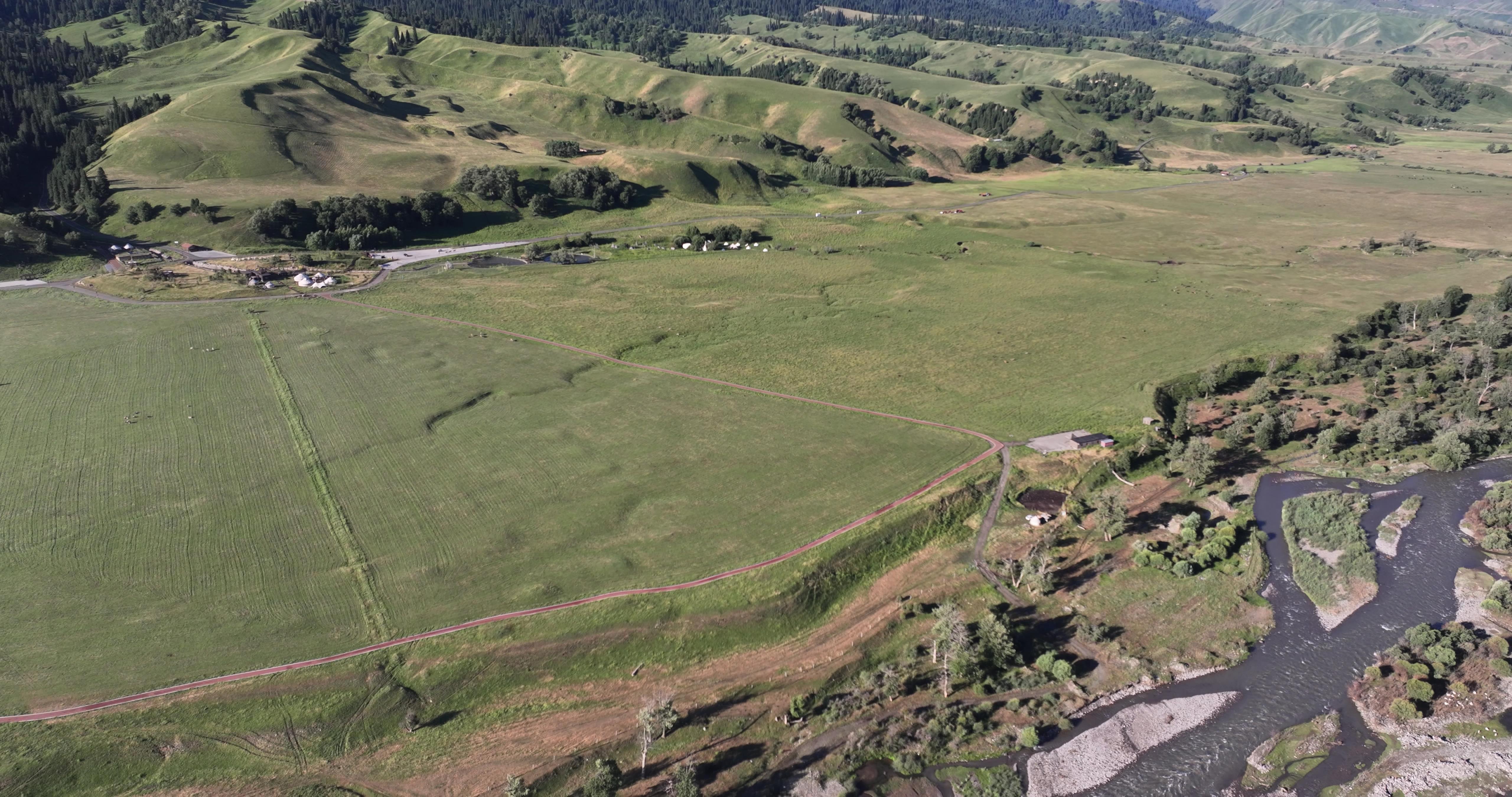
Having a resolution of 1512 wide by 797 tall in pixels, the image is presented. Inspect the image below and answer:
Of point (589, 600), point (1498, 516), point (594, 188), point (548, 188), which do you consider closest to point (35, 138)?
point (548, 188)

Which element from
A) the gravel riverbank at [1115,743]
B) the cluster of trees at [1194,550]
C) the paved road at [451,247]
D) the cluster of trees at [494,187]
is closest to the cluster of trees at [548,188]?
the cluster of trees at [494,187]

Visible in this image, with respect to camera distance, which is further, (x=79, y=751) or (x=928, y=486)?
(x=928, y=486)

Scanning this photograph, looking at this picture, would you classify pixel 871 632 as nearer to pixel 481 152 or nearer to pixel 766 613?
pixel 766 613

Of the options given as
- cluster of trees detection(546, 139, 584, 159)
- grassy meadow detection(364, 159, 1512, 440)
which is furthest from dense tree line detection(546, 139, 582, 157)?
grassy meadow detection(364, 159, 1512, 440)

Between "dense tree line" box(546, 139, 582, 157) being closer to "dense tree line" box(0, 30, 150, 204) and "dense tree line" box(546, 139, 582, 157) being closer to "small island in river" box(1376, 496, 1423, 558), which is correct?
"dense tree line" box(0, 30, 150, 204)

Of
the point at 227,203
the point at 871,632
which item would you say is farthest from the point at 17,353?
the point at 871,632

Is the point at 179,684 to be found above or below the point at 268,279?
below
